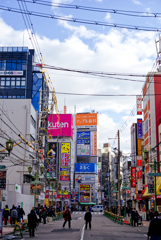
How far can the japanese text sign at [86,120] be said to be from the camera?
163500 mm

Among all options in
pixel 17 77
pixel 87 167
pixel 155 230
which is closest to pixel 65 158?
pixel 87 167

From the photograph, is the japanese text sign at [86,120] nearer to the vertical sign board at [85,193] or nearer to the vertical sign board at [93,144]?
the vertical sign board at [93,144]

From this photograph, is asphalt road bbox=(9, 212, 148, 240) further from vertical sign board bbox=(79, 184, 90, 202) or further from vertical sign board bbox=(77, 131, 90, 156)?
vertical sign board bbox=(77, 131, 90, 156)

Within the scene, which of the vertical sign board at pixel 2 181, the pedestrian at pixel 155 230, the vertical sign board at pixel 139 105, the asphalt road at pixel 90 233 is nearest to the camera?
the pedestrian at pixel 155 230

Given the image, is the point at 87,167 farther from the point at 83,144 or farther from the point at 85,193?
the point at 85,193

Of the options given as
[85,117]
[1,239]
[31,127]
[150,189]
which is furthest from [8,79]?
[1,239]

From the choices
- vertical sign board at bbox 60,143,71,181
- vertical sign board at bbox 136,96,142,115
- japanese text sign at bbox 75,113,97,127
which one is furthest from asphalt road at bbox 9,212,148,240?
japanese text sign at bbox 75,113,97,127

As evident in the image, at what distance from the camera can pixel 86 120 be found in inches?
6467

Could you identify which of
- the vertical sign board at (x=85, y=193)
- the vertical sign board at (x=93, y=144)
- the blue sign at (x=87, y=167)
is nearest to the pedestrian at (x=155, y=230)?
the vertical sign board at (x=85, y=193)

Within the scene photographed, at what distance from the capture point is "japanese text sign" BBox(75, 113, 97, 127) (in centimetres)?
16350

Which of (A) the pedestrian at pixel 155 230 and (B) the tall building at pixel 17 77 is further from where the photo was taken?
(B) the tall building at pixel 17 77

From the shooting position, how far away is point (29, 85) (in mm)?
108562

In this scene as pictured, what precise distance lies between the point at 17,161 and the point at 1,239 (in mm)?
37854

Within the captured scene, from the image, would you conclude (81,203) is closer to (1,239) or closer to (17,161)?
(17,161)
